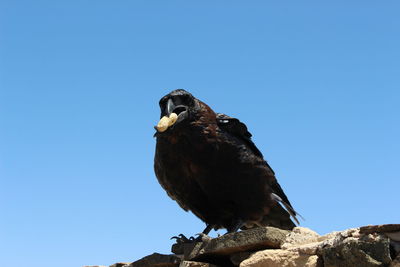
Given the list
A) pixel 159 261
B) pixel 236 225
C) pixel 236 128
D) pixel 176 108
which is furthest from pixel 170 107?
pixel 159 261

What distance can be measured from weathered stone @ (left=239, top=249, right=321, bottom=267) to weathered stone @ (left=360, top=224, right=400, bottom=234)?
39 cm

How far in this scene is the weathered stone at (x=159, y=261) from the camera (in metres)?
4.59

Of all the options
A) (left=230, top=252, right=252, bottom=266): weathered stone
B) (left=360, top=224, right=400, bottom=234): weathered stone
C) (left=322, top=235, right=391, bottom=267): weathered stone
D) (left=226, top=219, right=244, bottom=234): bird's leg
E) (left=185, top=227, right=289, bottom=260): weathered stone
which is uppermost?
(left=226, top=219, right=244, bottom=234): bird's leg

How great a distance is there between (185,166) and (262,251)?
141 centimetres

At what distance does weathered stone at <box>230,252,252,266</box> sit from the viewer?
405 centimetres

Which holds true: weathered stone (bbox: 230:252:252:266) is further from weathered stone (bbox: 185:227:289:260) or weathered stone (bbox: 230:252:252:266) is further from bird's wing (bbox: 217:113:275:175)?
bird's wing (bbox: 217:113:275:175)

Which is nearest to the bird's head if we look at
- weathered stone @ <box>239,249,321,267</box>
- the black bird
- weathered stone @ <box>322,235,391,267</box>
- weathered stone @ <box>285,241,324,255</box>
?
the black bird

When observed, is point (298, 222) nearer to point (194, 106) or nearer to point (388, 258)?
point (194, 106)

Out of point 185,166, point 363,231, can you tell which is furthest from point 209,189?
point 363,231

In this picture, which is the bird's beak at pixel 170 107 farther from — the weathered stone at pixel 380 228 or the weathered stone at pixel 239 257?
the weathered stone at pixel 380 228

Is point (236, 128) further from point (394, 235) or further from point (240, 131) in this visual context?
point (394, 235)

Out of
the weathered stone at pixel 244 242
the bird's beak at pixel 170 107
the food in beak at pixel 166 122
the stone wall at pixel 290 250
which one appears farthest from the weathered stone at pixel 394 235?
the bird's beak at pixel 170 107

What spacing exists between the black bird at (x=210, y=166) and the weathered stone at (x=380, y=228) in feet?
5.95

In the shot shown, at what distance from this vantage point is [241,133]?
17.5 ft
